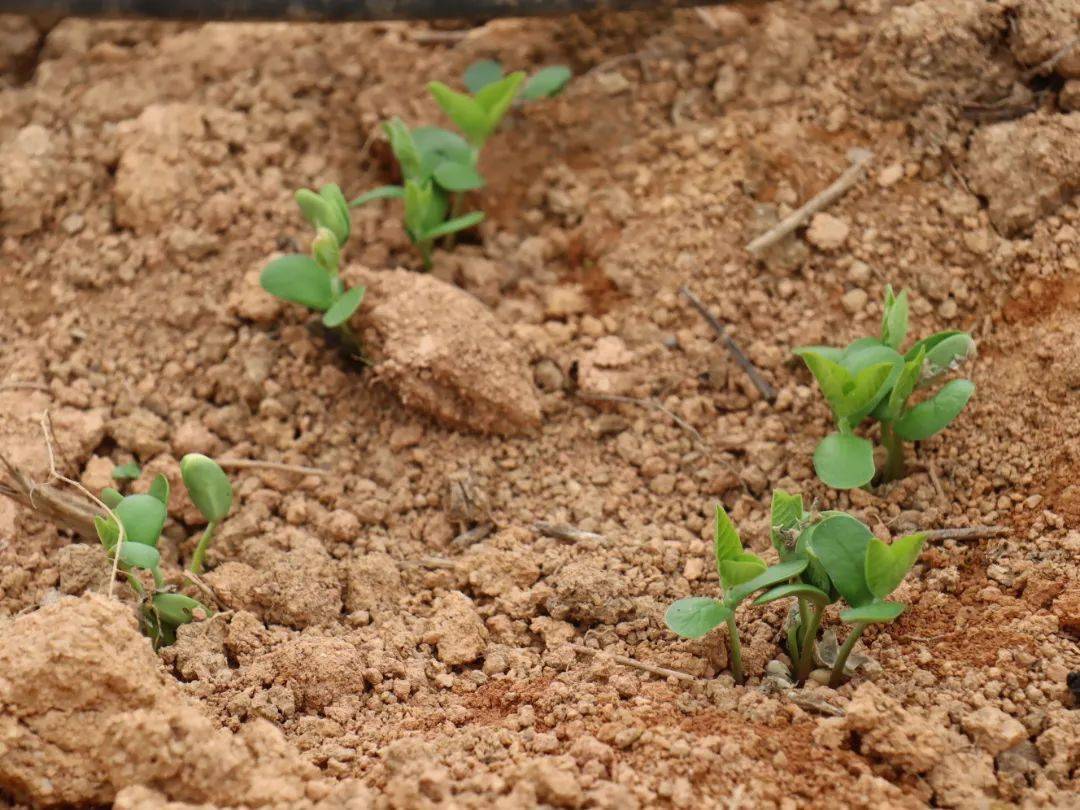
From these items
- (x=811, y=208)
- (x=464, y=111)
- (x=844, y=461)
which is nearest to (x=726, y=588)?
(x=844, y=461)

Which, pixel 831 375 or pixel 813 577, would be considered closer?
pixel 813 577

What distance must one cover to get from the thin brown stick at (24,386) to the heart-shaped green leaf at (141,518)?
528 millimetres

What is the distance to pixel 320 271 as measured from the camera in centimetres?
241

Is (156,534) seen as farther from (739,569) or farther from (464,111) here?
(464,111)

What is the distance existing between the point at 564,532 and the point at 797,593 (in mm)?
540

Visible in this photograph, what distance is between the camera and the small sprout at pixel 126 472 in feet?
7.49

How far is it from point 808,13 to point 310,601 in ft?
6.07

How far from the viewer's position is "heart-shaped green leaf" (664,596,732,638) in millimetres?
1831

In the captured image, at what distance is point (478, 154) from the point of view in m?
2.74

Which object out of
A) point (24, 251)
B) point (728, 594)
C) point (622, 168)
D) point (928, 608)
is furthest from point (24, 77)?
point (928, 608)

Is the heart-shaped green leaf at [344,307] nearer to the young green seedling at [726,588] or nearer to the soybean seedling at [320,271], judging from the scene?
the soybean seedling at [320,271]

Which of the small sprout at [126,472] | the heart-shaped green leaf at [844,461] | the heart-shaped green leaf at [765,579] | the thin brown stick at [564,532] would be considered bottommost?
the thin brown stick at [564,532]

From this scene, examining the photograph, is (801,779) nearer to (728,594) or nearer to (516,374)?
(728,594)

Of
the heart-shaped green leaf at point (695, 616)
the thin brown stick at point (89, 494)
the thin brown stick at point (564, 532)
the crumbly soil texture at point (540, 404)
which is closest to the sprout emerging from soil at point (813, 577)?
the heart-shaped green leaf at point (695, 616)
